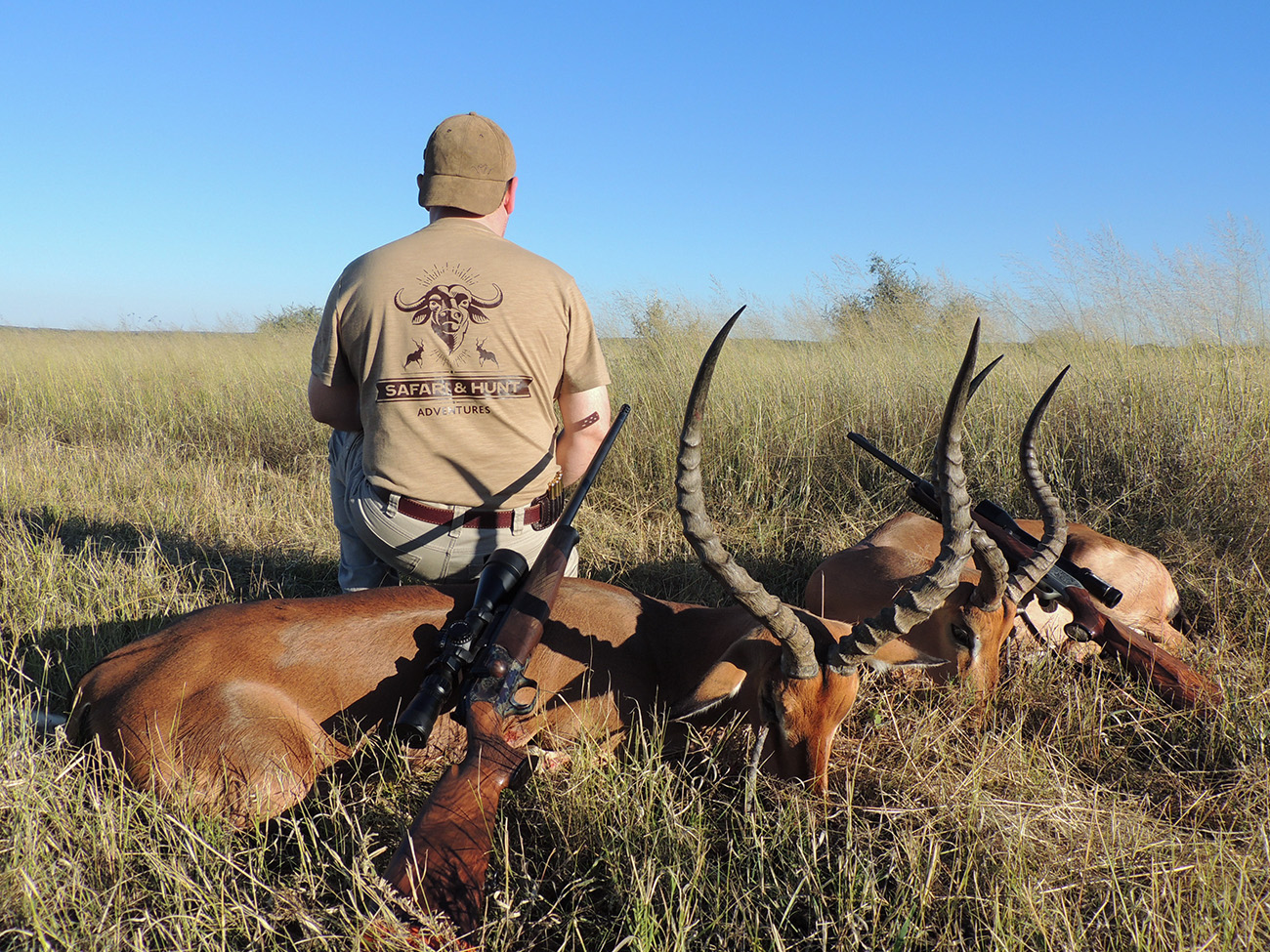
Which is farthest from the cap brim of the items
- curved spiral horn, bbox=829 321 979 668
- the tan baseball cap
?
curved spiral horn, bbox=829 321 979 668

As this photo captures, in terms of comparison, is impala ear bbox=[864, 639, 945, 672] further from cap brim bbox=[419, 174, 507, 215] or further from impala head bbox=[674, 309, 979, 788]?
cap brim bbox=[419, 174, 507, 215]

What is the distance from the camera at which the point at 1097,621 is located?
384 cm

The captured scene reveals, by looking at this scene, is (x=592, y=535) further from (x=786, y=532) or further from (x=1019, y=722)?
(x=1019, y=722)

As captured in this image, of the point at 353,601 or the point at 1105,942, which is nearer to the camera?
the point at 1105,942

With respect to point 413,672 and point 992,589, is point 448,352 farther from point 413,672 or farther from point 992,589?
point 992,589

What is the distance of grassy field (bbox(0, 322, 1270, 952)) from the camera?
211cm

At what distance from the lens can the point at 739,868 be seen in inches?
93.3

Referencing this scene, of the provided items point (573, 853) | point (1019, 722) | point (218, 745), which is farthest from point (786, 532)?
point (218, 745)

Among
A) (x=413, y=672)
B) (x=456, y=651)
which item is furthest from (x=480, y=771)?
(x=413, y=672)

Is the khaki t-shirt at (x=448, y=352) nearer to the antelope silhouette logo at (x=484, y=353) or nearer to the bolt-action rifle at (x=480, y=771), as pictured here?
the antelope silhouette logo at (x=484, y=353)

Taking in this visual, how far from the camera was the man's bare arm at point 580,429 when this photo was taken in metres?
3.99

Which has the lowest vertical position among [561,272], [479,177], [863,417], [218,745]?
[218,745]

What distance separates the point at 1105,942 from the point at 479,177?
→ 3506mm

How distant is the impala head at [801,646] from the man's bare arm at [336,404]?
1.92 meters
